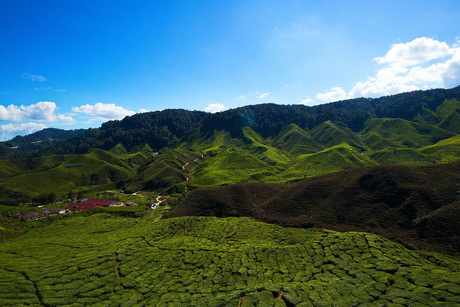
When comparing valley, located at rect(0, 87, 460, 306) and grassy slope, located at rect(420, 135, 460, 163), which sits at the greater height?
grassy slope, located at rect(420, 135, 460, 163)

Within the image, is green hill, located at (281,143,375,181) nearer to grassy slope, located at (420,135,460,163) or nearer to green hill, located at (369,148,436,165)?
green hill, located at (369,148,436,165)

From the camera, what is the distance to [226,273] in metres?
39.1

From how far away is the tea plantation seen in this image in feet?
93.7

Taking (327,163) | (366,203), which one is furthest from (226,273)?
(327,163)

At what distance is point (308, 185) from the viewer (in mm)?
89938

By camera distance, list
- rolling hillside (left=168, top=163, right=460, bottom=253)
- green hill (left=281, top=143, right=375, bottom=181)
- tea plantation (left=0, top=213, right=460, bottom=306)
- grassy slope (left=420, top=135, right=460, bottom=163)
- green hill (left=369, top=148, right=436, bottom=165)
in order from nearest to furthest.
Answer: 1. tea plantation (left=0, top=213, right=460, bottom=306)
2. rolling hillside (left=168, top=163, right=460, bottom=253)
3. grassy slope (left=420, top=135, right=460, bottom=163)
4. green hill (left=281, top=143, right=375, bottom=181)
5. green hill (left=369, top=148, right=436, bottom=165)

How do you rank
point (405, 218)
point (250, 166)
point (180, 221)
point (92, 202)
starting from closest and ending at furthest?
point (405, 218)
point (180, 221)
point (92, 202)
point (250, 166)

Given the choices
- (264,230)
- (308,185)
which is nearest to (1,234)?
(264,230)

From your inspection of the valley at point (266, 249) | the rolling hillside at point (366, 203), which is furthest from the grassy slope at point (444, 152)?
the valley at point (266, 249)

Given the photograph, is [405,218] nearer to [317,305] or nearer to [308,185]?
[308,185]

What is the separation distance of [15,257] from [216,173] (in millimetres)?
123139

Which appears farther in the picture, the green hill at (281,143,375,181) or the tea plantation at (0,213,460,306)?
the green hill at (281,143,375,181)

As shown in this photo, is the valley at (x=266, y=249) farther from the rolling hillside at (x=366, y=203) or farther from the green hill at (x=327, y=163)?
the green hill at (x=327, y=163)

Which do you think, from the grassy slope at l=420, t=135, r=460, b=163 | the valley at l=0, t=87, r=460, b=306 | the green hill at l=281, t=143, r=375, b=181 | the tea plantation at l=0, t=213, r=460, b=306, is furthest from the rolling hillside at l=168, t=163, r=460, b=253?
the grassy slope at l=420, t=135, r=460, b=163
